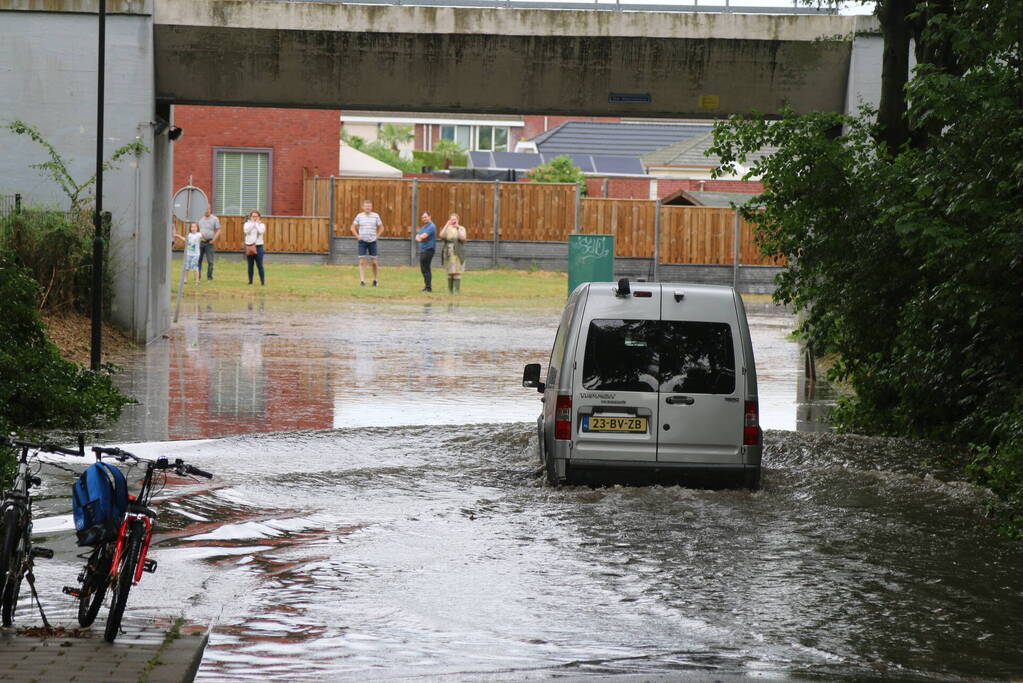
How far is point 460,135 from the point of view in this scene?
94.1 metres

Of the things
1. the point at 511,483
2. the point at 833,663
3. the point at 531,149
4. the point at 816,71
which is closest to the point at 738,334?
the point at 511,483

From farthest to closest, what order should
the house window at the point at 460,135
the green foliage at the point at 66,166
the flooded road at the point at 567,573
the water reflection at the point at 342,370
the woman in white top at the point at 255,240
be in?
1. the house window at the point at 460,135
2. the woman in white top at the point at 255,240
3. the green foliage at the point at 66,166
4. the water reflection at the point at 342,370
5. the flooded road at the point at 567,573

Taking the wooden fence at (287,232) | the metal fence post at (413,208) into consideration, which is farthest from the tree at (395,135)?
the metal fence post at (413,208)

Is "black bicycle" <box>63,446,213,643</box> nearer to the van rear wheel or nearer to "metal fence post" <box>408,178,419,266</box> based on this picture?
the van rear wheel

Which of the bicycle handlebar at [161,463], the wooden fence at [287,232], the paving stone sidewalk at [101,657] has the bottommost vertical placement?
the paving stone sidewalk at [101,657]

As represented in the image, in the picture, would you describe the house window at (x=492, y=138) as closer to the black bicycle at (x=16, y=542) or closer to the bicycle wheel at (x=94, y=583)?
the black bicycle at (x=16, y=542)

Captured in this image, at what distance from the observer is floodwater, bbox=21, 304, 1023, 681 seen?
279 inches

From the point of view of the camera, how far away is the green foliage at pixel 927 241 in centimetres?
1191

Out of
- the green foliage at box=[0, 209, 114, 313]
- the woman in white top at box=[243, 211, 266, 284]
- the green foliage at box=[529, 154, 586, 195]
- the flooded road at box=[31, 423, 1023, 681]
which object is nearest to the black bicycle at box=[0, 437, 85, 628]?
the flooded road at box=[31, 423, 1023, 681]

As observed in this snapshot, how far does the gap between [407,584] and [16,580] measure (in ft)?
7.54

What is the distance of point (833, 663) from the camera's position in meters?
6.94

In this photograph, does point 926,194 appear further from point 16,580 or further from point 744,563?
point 16,580

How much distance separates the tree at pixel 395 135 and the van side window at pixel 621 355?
79082mm

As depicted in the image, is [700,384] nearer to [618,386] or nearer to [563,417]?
[618,386]
